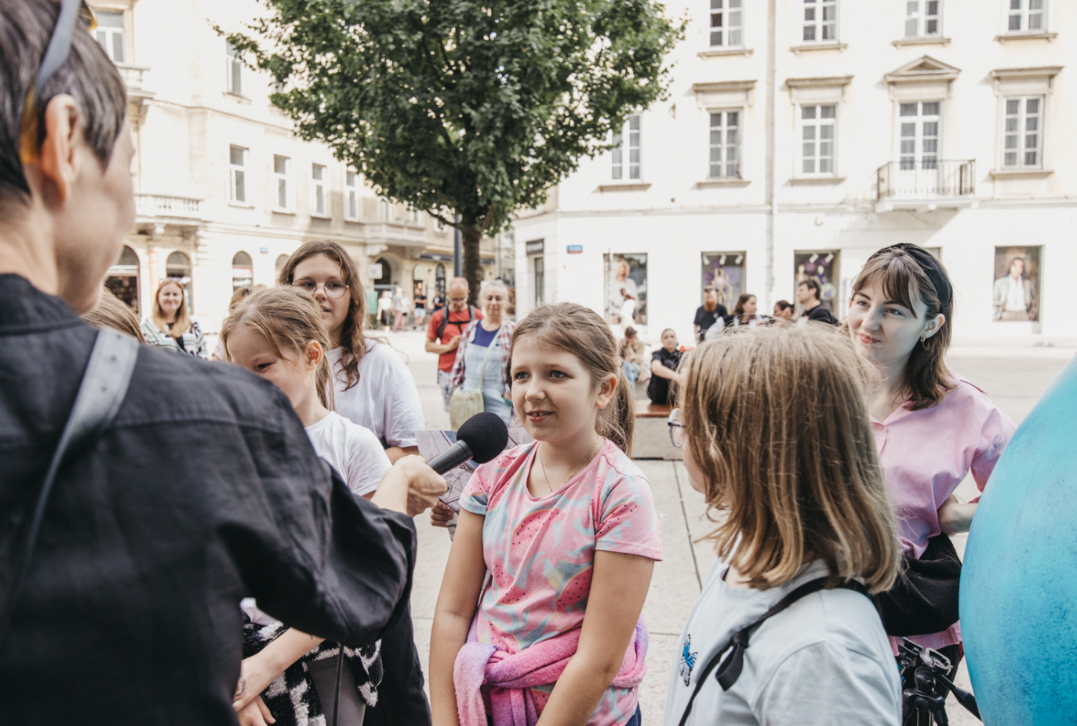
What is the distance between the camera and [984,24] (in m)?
19.2

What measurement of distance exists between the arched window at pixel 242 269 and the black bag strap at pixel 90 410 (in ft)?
94.6

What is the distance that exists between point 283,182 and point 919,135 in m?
22.6

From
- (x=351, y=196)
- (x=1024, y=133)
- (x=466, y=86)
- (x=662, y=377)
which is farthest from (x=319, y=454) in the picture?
(x=351, y=196)

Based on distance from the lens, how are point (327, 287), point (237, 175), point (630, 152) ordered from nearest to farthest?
point (327, 287)
point (630, 152)
point (237, 175)

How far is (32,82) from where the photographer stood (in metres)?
0.72

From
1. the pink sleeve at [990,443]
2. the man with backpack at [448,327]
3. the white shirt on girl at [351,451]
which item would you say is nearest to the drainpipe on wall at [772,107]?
the man with backpack at [448,327]

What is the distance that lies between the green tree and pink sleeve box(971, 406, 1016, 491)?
345 inches

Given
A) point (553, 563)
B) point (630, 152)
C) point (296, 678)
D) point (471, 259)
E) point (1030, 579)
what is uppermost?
point (630, 152)

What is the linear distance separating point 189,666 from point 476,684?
3.05 feet

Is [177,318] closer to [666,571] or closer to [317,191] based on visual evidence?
[666,571]

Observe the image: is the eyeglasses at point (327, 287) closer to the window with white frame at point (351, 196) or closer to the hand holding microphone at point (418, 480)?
the hand holding microphone at point (418, 480)

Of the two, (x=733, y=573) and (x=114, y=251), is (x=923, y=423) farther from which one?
(x=114, y=251)

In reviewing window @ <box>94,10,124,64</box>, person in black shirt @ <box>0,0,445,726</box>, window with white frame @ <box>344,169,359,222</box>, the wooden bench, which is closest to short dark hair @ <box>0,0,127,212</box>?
person in black shirt @ <box>0,0,445,726</box>

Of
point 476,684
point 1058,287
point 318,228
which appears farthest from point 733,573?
point 318,228
